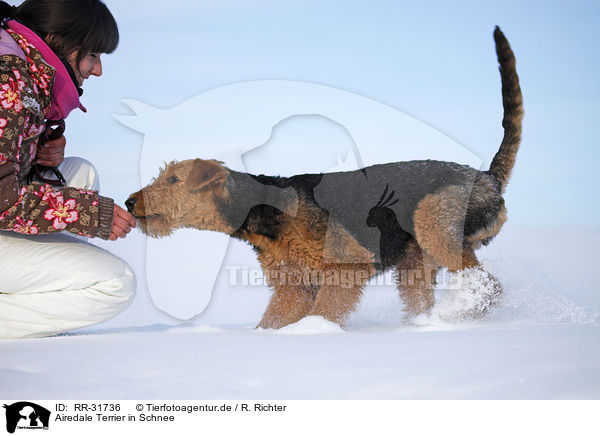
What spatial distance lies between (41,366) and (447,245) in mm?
2615

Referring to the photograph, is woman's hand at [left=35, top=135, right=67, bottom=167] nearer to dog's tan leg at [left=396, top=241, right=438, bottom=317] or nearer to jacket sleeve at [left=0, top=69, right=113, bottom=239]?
jacket sleeve at [left=0, top=69, right=113, bottom=239]

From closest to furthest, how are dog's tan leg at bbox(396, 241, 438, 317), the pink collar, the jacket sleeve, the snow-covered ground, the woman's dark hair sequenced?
the snow-covered ground → the jacket sleeve → the pink collar → the woman's dark hair → dog's tan leg at bbox(396, 241, 438, 317)

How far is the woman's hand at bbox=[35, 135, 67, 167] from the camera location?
3088mm

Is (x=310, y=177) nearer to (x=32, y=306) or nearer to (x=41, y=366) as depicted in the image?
(x=32, y=306)

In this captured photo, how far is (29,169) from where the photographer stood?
2.90 metres

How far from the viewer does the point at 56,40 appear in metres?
2.81

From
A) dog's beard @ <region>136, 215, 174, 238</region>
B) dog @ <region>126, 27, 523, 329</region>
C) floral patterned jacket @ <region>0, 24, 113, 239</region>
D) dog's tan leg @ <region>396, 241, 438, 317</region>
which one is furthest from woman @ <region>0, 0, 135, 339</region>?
dog's tan leg @ <region>396, 241, 438, 317</region>

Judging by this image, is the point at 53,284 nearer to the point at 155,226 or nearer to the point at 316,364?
the point at 155,226

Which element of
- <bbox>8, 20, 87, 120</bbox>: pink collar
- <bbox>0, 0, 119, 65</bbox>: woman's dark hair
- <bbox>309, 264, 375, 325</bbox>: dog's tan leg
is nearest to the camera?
<bbox>8, 20, 87, 120</bbox>: pink collar

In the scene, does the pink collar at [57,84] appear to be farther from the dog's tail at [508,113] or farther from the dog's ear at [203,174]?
the dog's tail at [508,113]

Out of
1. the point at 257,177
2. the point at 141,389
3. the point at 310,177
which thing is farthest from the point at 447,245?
the point at 141,389
